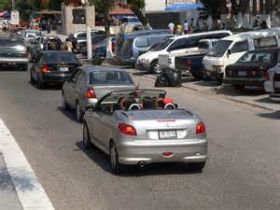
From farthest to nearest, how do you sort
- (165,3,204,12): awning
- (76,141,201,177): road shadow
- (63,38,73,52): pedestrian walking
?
1. (165,3,204,12): awning
2. (63,38,73,52): pedestrian walking
3. (76,141,201,177): road shadow

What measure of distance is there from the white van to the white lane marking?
13.8 m

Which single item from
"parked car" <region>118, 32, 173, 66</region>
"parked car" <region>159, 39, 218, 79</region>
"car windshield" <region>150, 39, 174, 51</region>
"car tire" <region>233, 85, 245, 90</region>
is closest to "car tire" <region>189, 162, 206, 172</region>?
"car tire" <region>233, 85, 245, 90</region>

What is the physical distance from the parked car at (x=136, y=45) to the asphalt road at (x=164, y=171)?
19096mm

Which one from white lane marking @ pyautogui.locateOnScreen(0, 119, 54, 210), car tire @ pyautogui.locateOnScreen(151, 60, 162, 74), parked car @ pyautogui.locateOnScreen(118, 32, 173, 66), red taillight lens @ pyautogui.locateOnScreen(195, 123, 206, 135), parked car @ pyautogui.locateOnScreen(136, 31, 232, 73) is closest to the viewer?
white lane marking @ pyautogui.locateOnScreen(0, 119, 54, 210)

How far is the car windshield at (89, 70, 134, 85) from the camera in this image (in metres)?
18.6

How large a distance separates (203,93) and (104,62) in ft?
62.5

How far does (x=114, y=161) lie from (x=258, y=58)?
1459 cm

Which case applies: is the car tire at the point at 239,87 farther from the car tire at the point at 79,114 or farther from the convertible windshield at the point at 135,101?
the convertible windshield at the point at 135,101

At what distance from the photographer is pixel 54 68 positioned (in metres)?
27.9

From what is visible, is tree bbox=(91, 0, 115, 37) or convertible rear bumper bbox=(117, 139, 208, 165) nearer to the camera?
convertible rear bumper bbox=(117, 139, 208, 165)

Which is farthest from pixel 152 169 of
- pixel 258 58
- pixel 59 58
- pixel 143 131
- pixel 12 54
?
pixel 12 54

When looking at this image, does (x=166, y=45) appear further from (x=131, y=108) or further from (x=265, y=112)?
(x=131, y=108)

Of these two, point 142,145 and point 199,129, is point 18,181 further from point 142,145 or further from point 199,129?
point 199,129

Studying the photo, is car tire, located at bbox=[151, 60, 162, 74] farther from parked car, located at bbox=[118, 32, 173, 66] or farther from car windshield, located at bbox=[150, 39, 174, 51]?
parked car, located at bbox=[118, 32, 173, 66]
